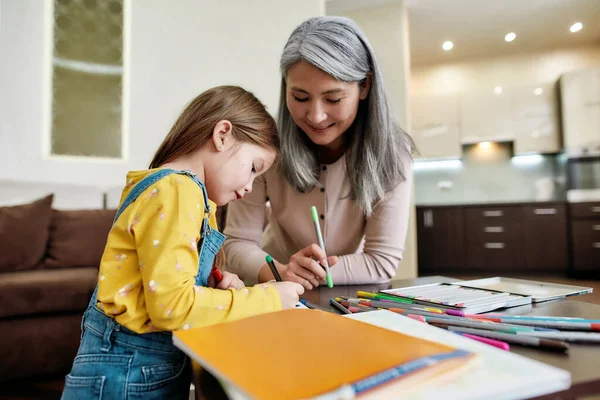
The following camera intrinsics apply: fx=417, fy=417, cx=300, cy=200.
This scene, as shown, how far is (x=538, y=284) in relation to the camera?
31.3 inches

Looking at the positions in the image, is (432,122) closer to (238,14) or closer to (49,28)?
(238,14)

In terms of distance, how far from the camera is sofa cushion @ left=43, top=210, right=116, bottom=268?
2.31 meters

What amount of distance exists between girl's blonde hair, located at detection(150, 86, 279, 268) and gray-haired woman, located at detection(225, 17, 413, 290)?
0.25 m

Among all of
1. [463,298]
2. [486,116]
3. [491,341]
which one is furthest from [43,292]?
[486,116]

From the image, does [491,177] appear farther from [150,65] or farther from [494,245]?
[150,65]

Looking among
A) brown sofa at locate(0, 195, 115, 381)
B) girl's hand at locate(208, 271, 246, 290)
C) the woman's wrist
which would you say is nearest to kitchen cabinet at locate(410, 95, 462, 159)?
brown sofa at locate(0, 195, 115, 381)

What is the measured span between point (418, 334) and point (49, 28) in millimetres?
3553

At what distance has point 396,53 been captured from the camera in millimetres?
4410

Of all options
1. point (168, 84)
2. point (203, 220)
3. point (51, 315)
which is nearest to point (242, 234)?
point (203, 220)

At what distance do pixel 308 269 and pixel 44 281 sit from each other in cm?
162

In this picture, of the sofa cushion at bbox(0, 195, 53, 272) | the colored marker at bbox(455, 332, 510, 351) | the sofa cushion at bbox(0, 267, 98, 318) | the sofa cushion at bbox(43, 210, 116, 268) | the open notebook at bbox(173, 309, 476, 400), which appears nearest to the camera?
the open notebook at bbox(173, 309, 476, 400)

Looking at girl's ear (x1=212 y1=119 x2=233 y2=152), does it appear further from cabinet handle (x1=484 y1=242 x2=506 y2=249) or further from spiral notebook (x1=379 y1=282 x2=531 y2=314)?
cabinet handle (x1=484 y1=242 x2=506 y2=249)

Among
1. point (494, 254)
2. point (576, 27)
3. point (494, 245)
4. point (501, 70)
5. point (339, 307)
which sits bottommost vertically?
point (494, 254)

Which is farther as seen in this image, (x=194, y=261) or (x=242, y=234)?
(x=242, y=234)
